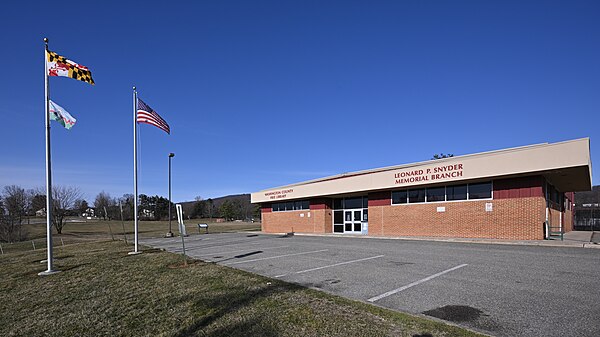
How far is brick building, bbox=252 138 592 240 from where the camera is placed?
15.6m

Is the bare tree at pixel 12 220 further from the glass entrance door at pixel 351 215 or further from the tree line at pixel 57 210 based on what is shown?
the glass entrance door at pixel 351 215

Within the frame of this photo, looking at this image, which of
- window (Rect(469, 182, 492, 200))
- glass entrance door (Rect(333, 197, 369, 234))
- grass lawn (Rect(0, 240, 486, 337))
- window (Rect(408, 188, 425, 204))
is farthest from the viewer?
glass entrance door (Rect(333, 197, 369, 234))

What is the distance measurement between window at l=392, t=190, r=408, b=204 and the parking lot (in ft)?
32.4

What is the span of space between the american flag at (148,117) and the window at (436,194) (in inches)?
591

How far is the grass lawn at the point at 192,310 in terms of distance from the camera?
4.49 m

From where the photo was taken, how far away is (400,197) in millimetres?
22172

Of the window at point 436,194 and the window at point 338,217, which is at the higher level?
the window at point 436,194

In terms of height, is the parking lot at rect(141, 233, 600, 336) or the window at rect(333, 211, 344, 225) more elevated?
the parking lot at rect(141, 233, 600, 336)

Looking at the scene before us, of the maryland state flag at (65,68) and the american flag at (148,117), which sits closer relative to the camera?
the maryland state flag at (65,68)

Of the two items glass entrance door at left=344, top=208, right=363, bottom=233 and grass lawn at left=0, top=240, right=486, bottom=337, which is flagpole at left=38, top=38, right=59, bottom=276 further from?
glass entrance door at left=344, top=208, right=363, bottom=233

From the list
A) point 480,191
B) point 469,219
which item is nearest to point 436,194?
point 469,219

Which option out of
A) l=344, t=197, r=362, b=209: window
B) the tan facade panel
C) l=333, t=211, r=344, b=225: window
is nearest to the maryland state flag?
the tan facade panel

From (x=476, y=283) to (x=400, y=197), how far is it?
50.4ft

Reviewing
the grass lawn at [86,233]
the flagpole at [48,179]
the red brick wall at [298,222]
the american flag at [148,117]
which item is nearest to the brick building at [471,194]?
the red brick wall at [298,222]
